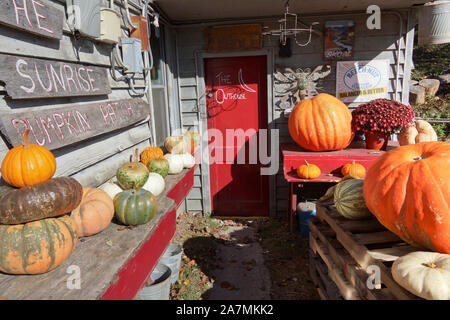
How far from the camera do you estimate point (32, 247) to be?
5.21ft

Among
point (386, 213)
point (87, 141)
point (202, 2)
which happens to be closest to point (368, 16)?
point (202, 2)

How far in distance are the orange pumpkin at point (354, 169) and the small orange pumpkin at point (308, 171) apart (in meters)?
0.33

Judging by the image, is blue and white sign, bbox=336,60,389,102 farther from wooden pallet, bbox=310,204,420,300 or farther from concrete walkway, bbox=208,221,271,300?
wooden pallet, bbox=310,204,420,300

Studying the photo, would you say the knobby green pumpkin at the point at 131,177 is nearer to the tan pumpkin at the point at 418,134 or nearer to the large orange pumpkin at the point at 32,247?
the large orange pumpkin at the point at 32,247

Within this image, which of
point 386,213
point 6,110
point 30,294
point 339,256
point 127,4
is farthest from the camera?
point 127,4

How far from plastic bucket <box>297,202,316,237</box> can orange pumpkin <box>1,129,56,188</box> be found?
3.63m

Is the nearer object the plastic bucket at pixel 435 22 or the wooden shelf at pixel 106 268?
the wooden shelf at pixel 106 268

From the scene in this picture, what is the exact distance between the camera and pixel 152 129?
4.16m

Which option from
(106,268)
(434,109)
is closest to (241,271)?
(106,268)

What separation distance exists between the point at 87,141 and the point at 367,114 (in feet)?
11.2

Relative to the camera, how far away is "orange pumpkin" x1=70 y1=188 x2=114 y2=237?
2047mm

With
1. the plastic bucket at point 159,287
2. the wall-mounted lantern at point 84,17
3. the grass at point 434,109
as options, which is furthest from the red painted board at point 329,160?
the grass at point 434,109

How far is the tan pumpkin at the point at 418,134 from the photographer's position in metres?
4.09

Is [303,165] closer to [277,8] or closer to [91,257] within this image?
[277,8]
